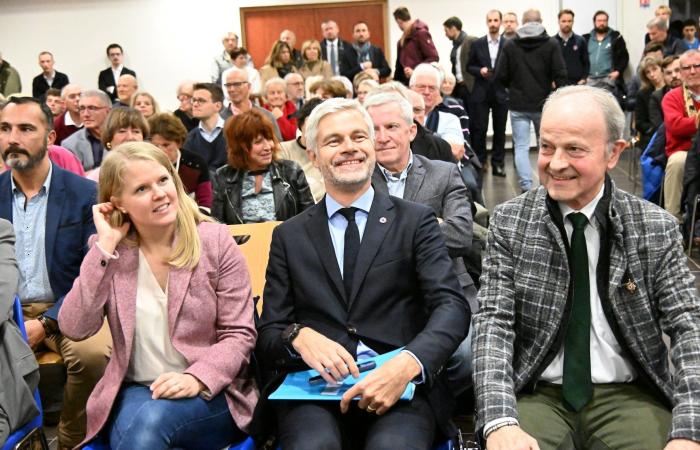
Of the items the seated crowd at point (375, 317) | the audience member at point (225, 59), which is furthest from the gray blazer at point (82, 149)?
the audience member at point (225, 59)

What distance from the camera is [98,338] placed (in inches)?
121

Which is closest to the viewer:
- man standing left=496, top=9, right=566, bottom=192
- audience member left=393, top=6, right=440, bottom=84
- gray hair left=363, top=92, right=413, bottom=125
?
gray hair left=363, top=92, right=413, bottom=125

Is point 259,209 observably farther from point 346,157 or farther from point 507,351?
point 507,351

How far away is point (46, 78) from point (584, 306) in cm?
1190

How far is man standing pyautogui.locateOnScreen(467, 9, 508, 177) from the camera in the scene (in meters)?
10.1

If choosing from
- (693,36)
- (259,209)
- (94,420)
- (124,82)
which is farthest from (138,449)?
(693,36)

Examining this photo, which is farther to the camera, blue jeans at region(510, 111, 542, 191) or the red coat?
blue jeans at region(510, 111, 542, 191)

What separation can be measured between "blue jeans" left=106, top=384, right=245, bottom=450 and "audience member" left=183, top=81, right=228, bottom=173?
364cm

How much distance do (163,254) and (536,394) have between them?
120 centimetres

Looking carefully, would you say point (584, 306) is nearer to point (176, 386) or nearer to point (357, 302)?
point (357, 302)

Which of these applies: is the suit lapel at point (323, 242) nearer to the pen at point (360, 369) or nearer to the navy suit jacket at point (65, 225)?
the pen at point (360, 369)

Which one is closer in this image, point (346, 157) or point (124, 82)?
point (346, 157)

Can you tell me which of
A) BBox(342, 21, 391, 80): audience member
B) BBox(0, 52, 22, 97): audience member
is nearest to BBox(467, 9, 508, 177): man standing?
BBox(342, 21, 391, 80): audience member

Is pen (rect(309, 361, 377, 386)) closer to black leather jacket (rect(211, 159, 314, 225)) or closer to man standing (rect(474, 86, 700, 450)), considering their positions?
man standing (rect(474, 86, 700, 450))
